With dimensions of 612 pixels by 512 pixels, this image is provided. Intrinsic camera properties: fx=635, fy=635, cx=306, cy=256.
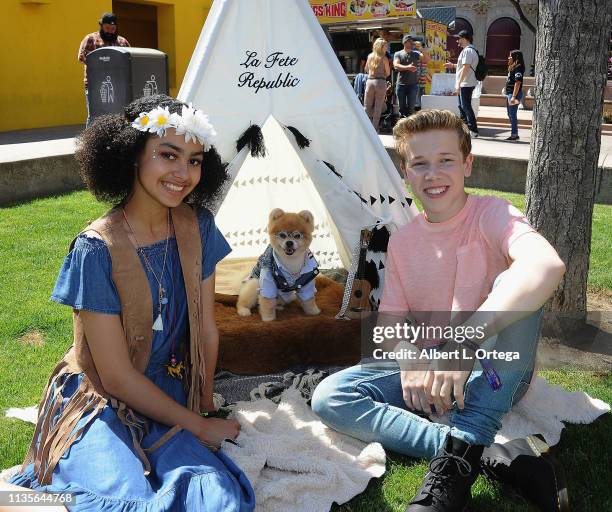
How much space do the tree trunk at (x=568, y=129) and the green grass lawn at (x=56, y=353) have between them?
73 cm

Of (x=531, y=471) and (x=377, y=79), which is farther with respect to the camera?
(x=377, y=79)

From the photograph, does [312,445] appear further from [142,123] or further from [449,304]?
[142,123]

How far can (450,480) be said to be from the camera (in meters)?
1.94

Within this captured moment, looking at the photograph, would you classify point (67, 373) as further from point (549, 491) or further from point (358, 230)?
point (358, 230)

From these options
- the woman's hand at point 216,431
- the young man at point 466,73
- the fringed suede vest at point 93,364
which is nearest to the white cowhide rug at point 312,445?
the woman's hand at point 216,431

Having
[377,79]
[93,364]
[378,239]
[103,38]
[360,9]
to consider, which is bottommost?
[93,364]

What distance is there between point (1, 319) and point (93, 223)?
2.05m

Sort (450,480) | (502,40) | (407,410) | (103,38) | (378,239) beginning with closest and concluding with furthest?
(450,480)
(407,410)
(378,239)
(103,38)
(502,40)

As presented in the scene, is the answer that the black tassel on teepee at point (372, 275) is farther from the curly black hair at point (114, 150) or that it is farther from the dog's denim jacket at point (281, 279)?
the curly black hair at point (114, 150)

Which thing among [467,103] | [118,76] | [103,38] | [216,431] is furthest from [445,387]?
[467,103]

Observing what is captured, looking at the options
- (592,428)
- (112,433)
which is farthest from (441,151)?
(112,433)

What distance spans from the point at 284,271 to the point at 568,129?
170cm

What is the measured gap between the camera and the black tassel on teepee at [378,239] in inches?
140

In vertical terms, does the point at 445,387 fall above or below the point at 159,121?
below
